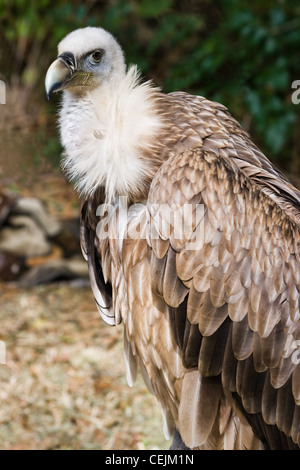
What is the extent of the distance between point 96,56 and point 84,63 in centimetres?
6

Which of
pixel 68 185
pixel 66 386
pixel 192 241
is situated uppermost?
pixel 192 241

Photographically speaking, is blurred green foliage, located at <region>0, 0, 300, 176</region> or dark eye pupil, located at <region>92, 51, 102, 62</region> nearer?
dark eye pupil, located at <region>92, 51, 102, 62</region>

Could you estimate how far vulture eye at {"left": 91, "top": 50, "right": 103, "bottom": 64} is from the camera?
2618 mm

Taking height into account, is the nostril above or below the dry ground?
above

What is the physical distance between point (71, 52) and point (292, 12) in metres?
3.63

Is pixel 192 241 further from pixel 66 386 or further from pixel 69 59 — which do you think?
pixel 66 386

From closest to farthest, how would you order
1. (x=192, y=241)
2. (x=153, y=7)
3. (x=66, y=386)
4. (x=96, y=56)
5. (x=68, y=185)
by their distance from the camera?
(x=192, y=241)
(x=96, y=56)
(x=66, y=386)
(x=153, y=7)
(x=68, y=185)

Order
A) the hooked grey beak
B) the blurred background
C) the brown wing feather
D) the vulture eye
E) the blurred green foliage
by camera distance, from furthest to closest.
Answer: the blurred green foliage
the blurred background
the vulture eye
the hooked grey beak
the brown wing feather

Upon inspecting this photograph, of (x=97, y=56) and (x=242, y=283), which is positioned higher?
(x=97, y=56)

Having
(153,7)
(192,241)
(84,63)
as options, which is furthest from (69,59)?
(153,7)

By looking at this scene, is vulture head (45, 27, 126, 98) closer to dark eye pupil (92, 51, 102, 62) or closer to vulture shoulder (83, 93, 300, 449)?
dark eye pupil (92, 51, 102, 62)

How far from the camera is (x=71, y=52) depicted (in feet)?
8.50

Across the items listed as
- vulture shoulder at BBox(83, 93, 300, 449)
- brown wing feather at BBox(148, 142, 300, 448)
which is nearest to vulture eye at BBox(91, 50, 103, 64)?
vulture shoulder at BBox(83, 93, 300, 449)

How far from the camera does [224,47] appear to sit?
571cm
